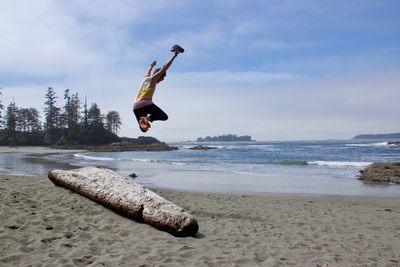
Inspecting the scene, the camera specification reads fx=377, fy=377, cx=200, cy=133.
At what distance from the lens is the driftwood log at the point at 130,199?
696 cm

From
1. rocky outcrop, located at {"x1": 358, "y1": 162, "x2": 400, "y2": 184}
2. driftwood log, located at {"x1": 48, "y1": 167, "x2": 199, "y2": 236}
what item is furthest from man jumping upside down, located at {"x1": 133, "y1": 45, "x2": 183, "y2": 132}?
rocky outcrop, located at {"x1": 358, "y1": 162, "x2": 400, "y2": 184}

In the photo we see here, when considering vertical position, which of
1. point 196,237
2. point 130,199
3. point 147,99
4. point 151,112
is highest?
point 147,99

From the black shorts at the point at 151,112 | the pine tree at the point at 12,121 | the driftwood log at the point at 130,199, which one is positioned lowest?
the driftwood log at the point at 130,199

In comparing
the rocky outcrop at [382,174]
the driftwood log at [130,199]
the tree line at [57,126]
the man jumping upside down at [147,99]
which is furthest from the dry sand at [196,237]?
the tree line at [57,126]

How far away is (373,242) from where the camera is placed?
710 centimetres

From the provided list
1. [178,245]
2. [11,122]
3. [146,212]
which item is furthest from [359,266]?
[11,122]

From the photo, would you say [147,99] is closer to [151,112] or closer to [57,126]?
[151,112]

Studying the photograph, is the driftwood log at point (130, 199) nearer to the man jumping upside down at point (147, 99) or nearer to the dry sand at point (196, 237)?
the dry sand at point (196, 237)

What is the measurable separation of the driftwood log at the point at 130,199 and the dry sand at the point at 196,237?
0.19 metres

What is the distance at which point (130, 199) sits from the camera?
7.89m

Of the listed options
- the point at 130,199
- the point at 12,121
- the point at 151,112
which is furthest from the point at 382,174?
the point at 12,121

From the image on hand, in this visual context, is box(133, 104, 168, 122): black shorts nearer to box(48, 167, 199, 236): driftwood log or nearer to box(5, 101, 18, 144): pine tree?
box(48, 167, 199, 236): driftwood log

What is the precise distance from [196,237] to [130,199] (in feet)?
5.84

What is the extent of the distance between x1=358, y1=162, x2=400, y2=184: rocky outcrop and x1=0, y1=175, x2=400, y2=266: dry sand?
9.30 m
